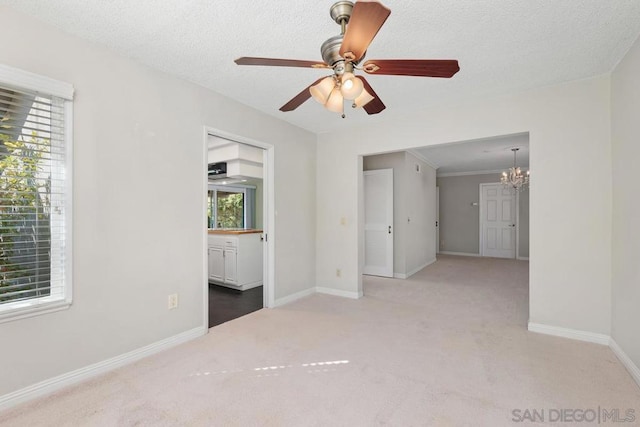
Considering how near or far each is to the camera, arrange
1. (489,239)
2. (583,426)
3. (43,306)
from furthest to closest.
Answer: (489,239)
(43,306)
(583,426)

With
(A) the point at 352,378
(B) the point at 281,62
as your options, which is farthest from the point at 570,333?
(B) the point at 281,62

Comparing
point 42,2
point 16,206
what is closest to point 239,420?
point 16,206

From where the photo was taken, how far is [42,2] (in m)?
1.74

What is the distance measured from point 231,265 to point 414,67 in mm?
3753

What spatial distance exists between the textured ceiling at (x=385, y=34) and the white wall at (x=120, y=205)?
0.19 metres

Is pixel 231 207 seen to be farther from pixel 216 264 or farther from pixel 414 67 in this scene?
pixel 414 67

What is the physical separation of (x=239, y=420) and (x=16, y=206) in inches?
72.2

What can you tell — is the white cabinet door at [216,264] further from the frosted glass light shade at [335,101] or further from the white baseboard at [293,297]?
the frosted glass light shade at [335,101]

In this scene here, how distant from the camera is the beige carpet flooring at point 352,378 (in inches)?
67.6

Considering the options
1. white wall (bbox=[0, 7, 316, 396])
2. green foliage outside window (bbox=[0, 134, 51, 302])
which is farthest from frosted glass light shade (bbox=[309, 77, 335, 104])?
green foliage outside window (bbox=[0, 134, 51, 302])

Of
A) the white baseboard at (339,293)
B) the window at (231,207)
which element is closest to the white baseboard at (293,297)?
the white baseboard at (339,293)

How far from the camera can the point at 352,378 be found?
2.10 m

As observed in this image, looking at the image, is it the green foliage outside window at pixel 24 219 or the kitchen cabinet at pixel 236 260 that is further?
the kitchen cabinet at pixel 236 260

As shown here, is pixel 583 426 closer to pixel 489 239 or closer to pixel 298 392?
pixel 298 392
